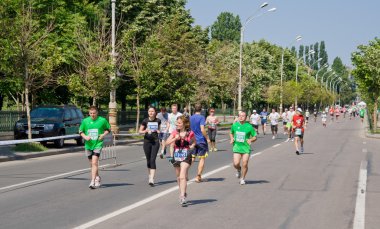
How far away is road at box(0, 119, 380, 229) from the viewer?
8.41 meters

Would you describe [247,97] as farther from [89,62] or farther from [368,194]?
[368,194]

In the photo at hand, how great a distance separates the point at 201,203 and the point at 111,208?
1510 mm

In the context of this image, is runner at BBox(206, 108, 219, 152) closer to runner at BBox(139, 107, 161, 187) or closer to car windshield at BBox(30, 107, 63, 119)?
car windshield at BBox(30, 107, 63, 119)

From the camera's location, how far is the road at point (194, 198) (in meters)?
8.41

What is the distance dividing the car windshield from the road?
301 inches

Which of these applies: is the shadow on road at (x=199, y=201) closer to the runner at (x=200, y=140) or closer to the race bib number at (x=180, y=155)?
the race bib number at (x=180, y=155)

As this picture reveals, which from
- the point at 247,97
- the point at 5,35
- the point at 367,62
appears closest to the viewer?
the point at 5,35

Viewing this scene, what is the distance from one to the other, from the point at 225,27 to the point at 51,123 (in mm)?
114383

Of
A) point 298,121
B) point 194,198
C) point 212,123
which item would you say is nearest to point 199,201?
point 194,198

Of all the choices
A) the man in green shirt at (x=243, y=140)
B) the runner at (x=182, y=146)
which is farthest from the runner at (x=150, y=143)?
the runner at (x=182, y=146)

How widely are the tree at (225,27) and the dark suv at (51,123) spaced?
10888cm

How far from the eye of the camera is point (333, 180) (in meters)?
13.6

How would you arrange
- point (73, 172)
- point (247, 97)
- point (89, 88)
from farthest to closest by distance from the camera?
1. point (247, 97)
2. point (89, 88)
3. point (73, 172)

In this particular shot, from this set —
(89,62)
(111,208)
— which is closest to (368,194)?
(111,208)
